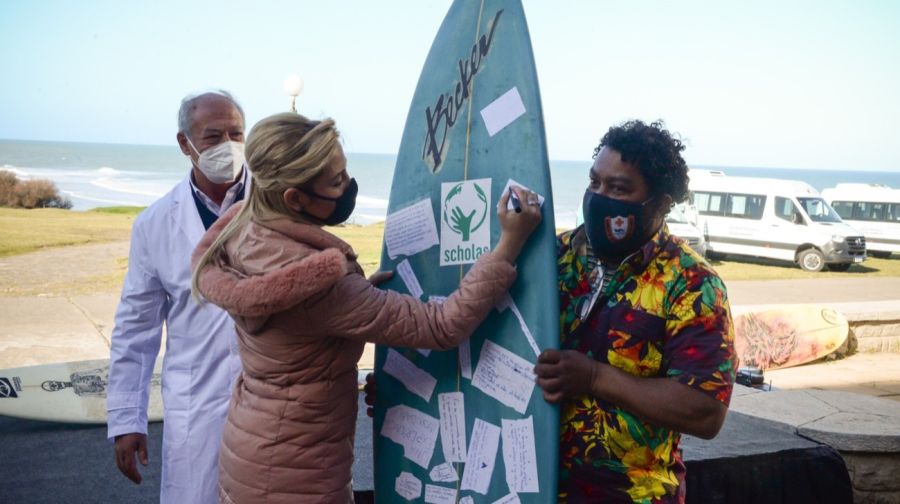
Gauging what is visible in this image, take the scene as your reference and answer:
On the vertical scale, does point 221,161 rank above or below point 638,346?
above

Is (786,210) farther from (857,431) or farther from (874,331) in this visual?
(857,431)

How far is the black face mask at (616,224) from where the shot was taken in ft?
5.82

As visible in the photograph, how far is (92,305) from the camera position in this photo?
9234mm

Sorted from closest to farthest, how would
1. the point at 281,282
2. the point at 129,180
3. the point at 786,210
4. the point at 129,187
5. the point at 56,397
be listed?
the point at 281,282, the point at 56,397, the point at 786,210, the point at 129,187, the point at 129,180

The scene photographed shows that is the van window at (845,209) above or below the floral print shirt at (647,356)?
below

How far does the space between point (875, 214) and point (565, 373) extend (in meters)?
22.7

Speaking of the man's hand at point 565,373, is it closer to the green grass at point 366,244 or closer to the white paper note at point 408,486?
the white paper note at point 408,486

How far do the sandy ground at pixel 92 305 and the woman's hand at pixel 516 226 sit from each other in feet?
17.0

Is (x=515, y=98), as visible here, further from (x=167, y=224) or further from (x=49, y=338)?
(x=49, y=338)

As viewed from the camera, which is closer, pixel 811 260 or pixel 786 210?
pixel 811 260

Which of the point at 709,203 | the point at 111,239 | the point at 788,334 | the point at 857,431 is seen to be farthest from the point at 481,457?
the point at 709,203

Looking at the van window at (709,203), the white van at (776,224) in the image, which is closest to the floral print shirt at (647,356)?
the white van at (776,224)

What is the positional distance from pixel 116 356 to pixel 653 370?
1668 mm

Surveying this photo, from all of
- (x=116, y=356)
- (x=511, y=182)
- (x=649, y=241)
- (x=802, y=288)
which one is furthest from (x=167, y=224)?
(x=802, y=288)
